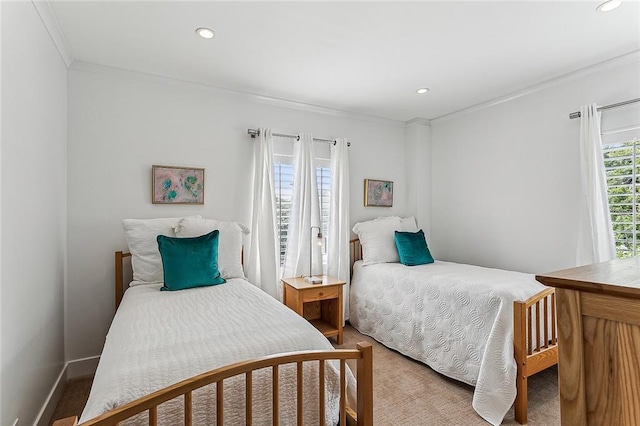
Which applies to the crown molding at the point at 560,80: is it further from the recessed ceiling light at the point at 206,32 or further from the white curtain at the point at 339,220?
the recessed ceiling light at the point at 206,32

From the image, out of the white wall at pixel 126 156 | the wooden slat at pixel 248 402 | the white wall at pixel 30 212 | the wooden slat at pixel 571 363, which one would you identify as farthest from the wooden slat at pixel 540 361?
the white wall at pixel 30 212

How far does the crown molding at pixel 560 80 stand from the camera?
99.3 inches

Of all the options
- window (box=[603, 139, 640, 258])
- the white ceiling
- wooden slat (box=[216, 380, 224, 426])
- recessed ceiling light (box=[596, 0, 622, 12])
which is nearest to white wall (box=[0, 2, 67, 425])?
the white ceiling

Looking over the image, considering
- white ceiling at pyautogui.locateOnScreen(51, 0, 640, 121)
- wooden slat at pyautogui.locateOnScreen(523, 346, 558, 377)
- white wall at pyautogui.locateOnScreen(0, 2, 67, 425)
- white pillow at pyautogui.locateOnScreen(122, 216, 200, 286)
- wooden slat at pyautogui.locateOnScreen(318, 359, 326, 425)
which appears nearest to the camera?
wooden slat at pyautogui.locateOnScreen(318, 359, 326, 425)

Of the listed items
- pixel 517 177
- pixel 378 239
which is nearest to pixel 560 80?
pixel 517 177

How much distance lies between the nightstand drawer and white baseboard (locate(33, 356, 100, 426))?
5.87 feet

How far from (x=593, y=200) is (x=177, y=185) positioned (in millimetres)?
3544

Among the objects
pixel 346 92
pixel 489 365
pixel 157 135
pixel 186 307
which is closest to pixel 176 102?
pixel 157 135

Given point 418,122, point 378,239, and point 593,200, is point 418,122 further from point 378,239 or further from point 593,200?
point 593,200

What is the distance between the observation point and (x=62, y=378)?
238 centimetres

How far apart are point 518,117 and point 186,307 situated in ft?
11.4

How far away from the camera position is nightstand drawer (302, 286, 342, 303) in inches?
117

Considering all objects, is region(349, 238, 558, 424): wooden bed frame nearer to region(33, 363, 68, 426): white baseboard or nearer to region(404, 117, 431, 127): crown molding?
region(404, 117, 431, 127): crown molding

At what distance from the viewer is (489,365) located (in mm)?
2127
